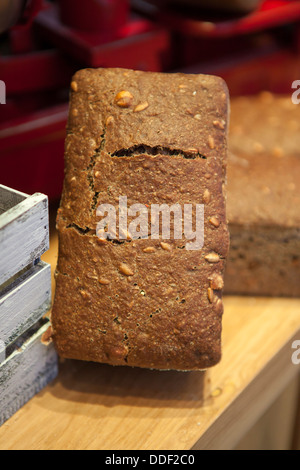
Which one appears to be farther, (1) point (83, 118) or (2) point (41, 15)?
(2) point (41, 15)

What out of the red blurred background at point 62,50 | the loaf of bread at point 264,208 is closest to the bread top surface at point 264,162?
the loaf of bread at point 264,208

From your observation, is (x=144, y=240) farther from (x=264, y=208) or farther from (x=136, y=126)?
(x=264, y=208)

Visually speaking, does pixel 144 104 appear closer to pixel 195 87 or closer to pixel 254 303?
pixel 195 87

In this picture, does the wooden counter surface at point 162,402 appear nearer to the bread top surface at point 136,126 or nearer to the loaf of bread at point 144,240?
the loaf of bread at point 144,240

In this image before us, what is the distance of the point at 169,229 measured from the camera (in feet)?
3.19

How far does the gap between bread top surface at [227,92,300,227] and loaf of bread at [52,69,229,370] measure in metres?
0.29

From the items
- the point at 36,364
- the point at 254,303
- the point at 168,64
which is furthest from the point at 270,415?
the point at 168,64

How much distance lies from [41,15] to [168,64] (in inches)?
17.9

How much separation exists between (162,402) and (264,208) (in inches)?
19.2

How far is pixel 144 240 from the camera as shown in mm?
971

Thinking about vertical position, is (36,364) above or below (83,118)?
below

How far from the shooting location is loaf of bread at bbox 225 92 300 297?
1254mm

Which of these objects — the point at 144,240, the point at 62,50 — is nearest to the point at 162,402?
the point at 144,240

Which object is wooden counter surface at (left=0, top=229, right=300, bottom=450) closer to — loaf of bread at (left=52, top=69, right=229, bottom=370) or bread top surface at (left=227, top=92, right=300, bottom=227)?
loaf of bread at (left=52, top=69, right=229, bottom=370)
